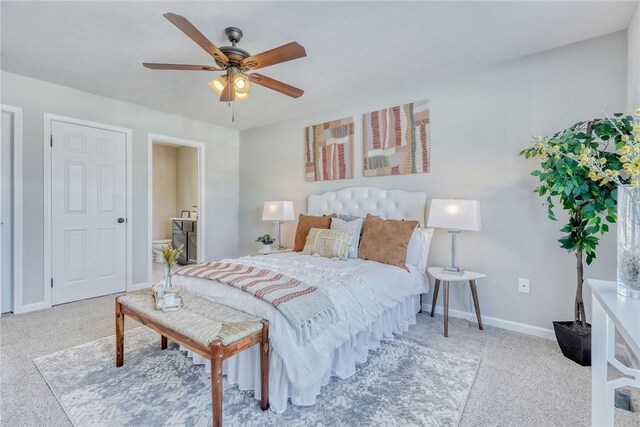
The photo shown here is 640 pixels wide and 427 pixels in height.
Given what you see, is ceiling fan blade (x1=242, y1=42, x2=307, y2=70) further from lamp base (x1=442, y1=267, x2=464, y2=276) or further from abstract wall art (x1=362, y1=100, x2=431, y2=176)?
lamp base (x1=442, y1=267, x2=464, y2=276)

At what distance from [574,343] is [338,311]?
1.75m

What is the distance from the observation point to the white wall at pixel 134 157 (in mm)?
3230

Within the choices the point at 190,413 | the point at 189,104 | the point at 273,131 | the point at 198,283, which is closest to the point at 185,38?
the point at 189,104

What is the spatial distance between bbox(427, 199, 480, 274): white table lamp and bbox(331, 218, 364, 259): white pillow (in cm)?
74

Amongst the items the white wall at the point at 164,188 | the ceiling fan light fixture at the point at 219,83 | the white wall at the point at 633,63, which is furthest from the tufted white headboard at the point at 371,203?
the white wall at the point at 164,188

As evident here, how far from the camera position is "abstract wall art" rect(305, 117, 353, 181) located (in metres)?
3.85

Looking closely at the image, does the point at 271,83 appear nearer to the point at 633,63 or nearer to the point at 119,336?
the point at 119,336

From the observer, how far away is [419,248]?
304cm

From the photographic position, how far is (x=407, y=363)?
2.18m

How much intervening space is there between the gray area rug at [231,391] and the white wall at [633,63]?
6.96 ft

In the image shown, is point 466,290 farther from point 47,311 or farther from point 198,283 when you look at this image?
point 47,311

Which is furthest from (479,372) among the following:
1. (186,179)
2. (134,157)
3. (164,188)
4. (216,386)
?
(164,188)

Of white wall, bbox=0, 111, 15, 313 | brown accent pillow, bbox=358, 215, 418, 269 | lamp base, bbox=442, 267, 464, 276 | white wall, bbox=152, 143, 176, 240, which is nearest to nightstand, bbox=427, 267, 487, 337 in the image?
lamp base, bbox=442, 267, 464, 276

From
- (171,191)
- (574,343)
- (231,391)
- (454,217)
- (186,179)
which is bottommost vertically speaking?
(231,391)
